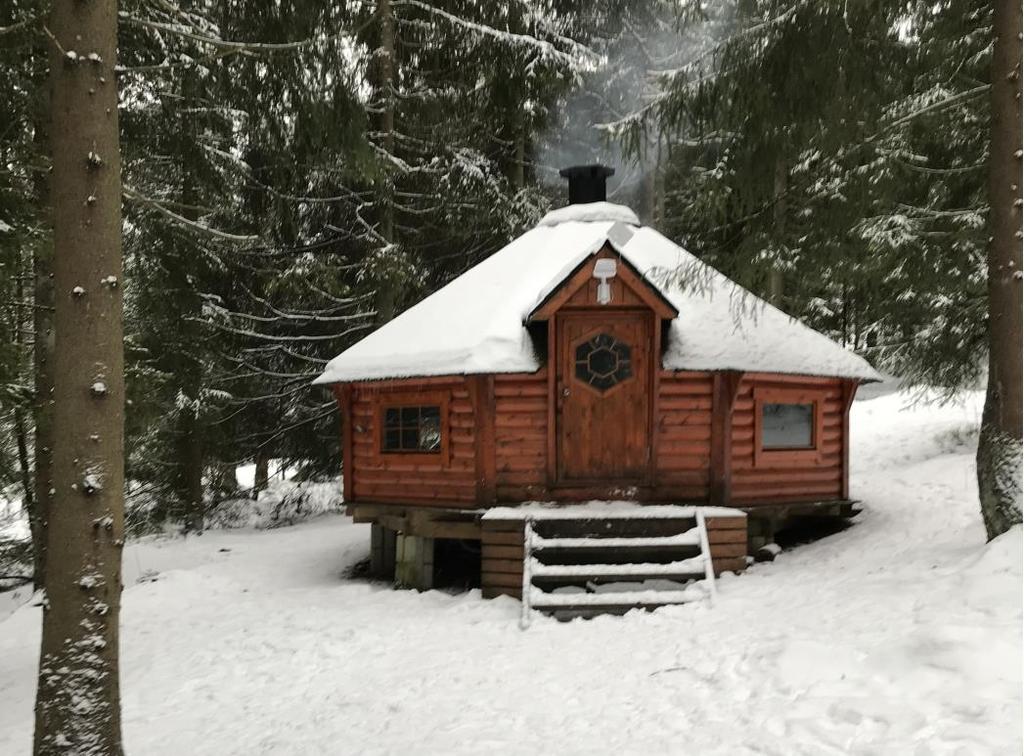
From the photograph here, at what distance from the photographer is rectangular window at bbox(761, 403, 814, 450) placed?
32.6 ft

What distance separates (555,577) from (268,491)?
13966mm

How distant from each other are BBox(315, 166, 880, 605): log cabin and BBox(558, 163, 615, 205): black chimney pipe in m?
3.03

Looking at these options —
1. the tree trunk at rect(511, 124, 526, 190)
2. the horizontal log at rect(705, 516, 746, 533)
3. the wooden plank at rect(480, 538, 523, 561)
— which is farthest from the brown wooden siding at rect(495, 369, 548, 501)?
the tree trunk at rect(511, 124, 526, 190)

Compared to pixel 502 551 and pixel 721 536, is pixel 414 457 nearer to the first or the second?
pixel 502 551

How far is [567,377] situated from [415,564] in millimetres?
3216

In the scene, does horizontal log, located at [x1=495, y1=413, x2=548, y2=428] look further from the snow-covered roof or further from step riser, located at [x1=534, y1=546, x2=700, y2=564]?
step riser, located at [x1=534, y1=546, x2=700, y2=564]

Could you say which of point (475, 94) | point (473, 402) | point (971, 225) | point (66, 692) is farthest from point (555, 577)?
point (475, 94)

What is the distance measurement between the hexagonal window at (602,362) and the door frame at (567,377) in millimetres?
242

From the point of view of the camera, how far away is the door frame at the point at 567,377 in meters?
9.06

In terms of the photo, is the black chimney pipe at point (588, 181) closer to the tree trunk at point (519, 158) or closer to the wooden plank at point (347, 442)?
the tree trunk at point (519, 158)

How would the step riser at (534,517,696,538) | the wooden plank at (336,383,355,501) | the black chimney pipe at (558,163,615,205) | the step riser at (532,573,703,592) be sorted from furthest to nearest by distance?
the black chimney pipe at (558,163,615,205) < the wooden plank at (336,383,355,501) < the step riser at (534,517,696,538) < the step riser at (532,573,703,592)

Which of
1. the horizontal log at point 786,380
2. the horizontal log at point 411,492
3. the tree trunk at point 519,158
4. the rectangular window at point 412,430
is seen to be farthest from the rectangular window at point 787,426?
the tree trunk at point 519,158

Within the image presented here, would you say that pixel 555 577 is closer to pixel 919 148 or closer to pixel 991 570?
pixel 991 570

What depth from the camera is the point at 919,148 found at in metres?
11.3
